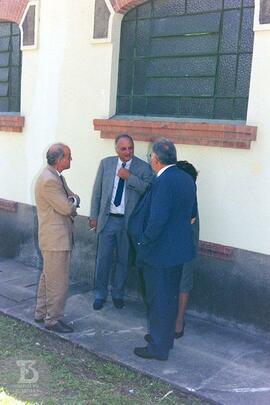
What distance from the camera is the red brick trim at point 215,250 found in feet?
15.9

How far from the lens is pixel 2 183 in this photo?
7.23m

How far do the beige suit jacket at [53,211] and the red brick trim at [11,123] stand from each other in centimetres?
248

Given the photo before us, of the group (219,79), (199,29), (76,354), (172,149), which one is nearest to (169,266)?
(172,149)

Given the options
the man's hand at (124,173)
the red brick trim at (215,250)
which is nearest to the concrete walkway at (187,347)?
the red brick trim at (215,250)

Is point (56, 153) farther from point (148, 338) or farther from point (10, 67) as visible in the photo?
point (10, 67)

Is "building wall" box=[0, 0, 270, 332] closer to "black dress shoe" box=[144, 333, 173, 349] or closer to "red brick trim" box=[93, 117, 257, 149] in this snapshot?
"red brick trim" box=[93, 117, 257, 149]

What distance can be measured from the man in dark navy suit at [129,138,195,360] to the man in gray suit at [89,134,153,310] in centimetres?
101

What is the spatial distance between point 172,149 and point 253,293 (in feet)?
5.68

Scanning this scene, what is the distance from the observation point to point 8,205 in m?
7.08

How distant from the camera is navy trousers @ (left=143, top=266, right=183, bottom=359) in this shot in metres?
3.98

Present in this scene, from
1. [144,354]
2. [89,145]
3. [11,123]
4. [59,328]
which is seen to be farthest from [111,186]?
[11,123]

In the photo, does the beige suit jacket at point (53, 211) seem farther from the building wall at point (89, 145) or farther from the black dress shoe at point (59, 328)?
the building wall at point (89, 145)

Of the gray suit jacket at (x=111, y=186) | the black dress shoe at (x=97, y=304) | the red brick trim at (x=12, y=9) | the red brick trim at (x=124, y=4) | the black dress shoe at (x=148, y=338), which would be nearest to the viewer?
the black dress shoe at (x=148, y=338)

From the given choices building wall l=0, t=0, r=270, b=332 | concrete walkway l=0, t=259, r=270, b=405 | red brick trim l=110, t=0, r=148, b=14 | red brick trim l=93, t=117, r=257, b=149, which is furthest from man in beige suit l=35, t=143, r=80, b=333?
red brick trim l=110, t=0, r=148, b=14
